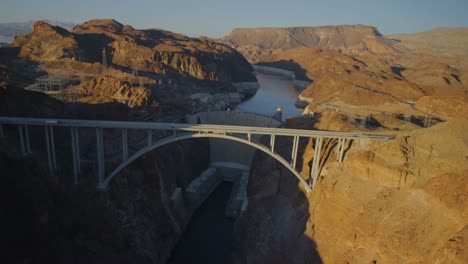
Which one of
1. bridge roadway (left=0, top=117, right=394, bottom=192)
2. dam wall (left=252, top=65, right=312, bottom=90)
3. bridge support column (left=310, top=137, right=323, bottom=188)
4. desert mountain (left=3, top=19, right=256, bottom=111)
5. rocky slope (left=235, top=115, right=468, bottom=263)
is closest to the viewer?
rocky slope (left=235, top=115, right=468, bottom=263)

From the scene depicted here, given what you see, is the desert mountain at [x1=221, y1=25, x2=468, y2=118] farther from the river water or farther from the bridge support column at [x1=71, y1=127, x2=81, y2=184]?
the bridge support column at [x1=71, y1=127, x2=81, y2=184]

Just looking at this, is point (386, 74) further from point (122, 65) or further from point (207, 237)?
point (207, 237)

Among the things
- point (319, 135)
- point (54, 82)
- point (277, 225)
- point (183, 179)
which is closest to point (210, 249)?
point (277, 225)

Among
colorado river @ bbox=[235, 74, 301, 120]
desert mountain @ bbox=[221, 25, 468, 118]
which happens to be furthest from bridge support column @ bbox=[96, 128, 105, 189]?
colorado river @ bbox=[235, 74, 301, 120]

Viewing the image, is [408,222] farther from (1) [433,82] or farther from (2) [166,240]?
(1) [433,82]

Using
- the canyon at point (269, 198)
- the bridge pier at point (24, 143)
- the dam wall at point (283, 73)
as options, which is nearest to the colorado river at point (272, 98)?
the dam wall at point (283, 73)
